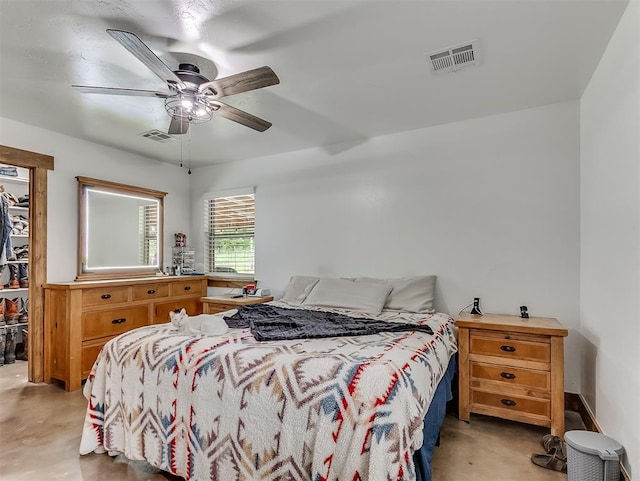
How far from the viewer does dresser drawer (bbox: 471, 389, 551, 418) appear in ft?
7.94

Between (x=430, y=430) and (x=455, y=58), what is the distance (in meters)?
2.21

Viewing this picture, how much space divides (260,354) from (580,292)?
8.47 ft

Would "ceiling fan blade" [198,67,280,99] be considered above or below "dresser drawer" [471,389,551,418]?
above

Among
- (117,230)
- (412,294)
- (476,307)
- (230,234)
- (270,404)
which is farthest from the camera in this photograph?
(230,234)

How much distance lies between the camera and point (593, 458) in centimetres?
174

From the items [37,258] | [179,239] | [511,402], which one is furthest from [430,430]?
[179,239]

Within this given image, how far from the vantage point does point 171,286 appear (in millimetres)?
4230

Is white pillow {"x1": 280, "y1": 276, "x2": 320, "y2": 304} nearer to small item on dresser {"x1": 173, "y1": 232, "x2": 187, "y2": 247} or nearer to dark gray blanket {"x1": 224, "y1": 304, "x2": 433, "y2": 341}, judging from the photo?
dark gray blanket {"x1": 224, "y1": 304, "x2": 433, "y2": 341}

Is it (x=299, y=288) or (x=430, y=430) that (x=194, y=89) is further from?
(x=430, y=430)

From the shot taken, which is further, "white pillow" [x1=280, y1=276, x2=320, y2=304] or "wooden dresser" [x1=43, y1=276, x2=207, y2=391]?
"white pillow" [x1=280, y1=276, x2=320, y2=304]

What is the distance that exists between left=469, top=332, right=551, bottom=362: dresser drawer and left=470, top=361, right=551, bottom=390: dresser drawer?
3.4 inches

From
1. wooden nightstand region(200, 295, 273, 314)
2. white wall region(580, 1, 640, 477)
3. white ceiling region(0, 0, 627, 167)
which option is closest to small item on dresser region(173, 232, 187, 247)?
wooden nightstand region(200, 295, 273, 314)

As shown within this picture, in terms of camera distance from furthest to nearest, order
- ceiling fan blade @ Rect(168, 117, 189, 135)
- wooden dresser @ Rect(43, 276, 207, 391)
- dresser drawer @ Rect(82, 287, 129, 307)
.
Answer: dresser drawer @ Rect(82, 287, 129, 307), wooden dresser @ Rect(43, 276, 207, 391), ceiling fan blade @ Rect(168, 117, 189, 135)

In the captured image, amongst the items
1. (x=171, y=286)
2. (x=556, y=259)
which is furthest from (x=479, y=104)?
(x=171, y=286)
